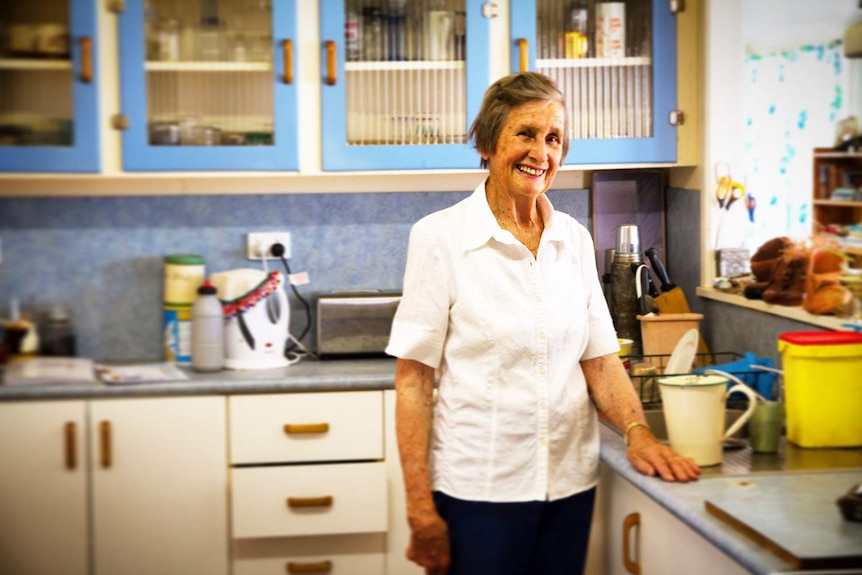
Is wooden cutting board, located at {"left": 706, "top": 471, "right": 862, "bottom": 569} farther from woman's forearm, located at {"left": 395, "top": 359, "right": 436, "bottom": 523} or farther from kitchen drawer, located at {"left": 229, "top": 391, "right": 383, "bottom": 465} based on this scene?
kitchen drawer, located at {"left": 229, "top": 391, "right": 383, "bottom": 465}

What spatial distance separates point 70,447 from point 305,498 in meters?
0.51

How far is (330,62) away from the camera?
2379mm

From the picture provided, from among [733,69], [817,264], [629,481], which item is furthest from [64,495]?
[733,69]

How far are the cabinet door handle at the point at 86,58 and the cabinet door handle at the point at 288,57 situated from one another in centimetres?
42

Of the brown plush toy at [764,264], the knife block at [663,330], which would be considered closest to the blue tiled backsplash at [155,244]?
the knife block at [663,330]

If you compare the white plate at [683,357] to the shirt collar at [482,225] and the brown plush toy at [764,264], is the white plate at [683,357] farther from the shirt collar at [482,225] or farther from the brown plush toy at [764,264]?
the shirt collar at [482,225]

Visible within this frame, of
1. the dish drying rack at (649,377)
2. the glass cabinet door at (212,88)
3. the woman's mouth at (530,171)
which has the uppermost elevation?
the glass cabinet door at (212,88)

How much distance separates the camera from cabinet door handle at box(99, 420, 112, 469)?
87.3 inches

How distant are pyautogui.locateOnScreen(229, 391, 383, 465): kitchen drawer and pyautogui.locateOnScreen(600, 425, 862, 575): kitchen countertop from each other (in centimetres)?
75

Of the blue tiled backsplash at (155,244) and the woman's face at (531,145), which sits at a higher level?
the woman's face at (531,145)

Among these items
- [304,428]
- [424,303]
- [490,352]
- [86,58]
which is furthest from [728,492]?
[86,58]

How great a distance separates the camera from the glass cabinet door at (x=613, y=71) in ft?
8.14

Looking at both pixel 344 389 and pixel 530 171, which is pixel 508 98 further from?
pixel 344 389

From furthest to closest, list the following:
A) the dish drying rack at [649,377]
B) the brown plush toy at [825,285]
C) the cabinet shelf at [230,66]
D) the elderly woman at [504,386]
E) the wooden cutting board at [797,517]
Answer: the cabinet shelf at [230,66]
the brown plush toy at [825,285]
the dish drying rack at [649,377]
the elderly woman at [504,386]
the wooden cutting board at [797,517]
